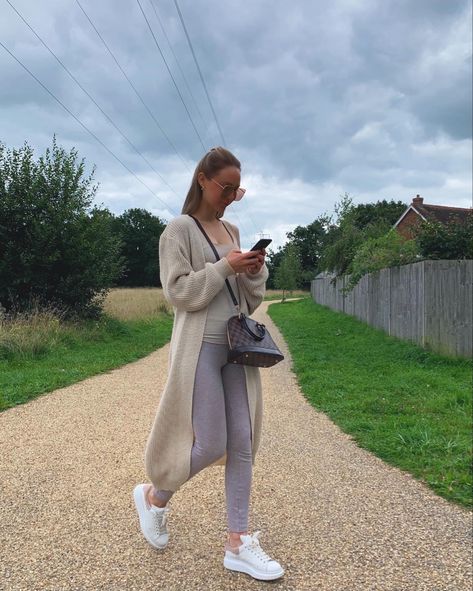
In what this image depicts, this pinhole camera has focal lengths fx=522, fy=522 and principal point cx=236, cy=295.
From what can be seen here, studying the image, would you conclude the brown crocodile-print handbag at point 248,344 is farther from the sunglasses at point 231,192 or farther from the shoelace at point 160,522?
the shoelace at point 160,522

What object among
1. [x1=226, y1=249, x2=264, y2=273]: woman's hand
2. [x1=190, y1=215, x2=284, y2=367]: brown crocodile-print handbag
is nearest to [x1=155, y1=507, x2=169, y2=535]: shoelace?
[x1=190, y1=215, x2=284, y2=367]: brown crocodile-print handbag

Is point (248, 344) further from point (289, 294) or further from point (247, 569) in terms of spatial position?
point (289, 294)

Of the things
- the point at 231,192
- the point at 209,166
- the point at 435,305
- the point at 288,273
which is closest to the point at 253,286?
the point at 231,192

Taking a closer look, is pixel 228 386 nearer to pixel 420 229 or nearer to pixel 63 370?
pixel 63 370

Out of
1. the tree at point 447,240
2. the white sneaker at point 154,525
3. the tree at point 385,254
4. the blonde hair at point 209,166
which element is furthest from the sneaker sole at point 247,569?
the tree at point 385,254

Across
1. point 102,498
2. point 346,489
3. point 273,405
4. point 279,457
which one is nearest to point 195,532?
point 102,498

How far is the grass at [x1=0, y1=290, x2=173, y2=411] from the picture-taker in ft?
24.1

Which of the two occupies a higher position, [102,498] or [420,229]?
[420,229]

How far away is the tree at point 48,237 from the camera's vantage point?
12.7 meters

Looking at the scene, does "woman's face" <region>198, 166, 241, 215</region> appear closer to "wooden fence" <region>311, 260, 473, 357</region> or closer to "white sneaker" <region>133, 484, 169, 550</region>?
"white sneaker" <region>133, 484, 169, 550</region>

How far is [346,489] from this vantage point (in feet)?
12.0

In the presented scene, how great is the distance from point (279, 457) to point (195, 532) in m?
1.55

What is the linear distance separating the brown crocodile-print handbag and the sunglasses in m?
0.62

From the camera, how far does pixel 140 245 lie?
7888cm
